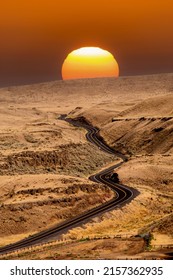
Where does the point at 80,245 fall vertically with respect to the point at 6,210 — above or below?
below

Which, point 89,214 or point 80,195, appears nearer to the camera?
point 89,214

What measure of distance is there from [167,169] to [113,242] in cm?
5279

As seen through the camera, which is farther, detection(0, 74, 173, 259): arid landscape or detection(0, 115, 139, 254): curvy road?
detection(0, 115, 139, 254): curvy road

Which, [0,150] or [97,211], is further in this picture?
[0,150]

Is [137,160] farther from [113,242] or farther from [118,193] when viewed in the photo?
[113,242]

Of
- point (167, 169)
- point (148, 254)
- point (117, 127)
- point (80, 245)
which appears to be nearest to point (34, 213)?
point (80, 245)

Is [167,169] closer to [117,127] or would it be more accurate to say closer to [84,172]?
[84,172]

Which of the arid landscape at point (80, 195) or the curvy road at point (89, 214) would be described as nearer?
the arid landscape at point (80, 195)

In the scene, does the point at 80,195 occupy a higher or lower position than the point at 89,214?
higher

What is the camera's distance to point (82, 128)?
19375cm
